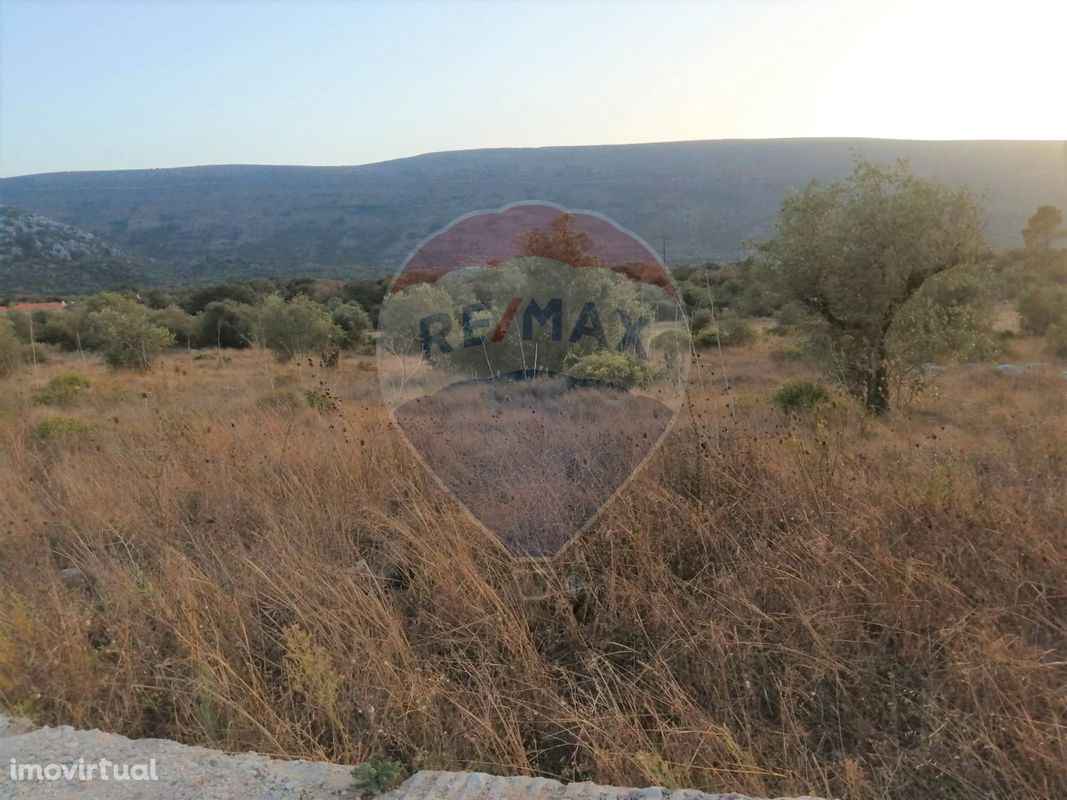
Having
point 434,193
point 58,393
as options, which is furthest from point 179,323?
point 434,193

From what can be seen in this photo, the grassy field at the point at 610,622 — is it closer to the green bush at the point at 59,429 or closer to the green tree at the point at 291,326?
the green bush at the point at 59,429

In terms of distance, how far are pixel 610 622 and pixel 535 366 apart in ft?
12.1

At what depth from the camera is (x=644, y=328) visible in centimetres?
730

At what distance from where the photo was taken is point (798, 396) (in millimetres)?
8281

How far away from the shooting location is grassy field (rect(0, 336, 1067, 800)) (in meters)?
2.26

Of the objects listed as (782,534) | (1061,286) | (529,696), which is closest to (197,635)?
(529,696)

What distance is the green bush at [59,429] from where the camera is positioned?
21.2 feet

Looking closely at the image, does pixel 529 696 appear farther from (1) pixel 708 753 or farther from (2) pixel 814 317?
(2) pixel 814 317

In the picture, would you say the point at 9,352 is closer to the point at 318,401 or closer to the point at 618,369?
the point at 318,401

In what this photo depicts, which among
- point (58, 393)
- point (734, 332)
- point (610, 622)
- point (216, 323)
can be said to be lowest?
point (734, 332)

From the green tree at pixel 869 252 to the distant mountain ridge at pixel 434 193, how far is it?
27260 millimetres

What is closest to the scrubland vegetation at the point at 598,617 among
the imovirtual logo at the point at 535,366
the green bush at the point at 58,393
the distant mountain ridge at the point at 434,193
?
the imovirtual logo at the point at 535,366

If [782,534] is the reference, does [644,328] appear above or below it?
above

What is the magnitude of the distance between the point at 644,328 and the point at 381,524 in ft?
14.4
